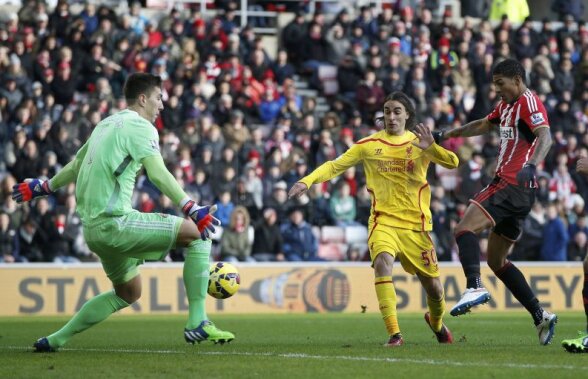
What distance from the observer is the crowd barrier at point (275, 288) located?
2033cm

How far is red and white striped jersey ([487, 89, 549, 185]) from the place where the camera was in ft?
36.4

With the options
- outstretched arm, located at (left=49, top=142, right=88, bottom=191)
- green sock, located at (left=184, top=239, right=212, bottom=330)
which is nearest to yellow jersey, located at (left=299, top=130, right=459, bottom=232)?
green sock, located at (left=184, top=239, right=212, bottom=330)

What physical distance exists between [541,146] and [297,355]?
9.05 feet

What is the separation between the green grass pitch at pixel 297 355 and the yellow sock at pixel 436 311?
7.7 inches

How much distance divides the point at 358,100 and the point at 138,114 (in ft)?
49.6

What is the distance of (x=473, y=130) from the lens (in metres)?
12.0

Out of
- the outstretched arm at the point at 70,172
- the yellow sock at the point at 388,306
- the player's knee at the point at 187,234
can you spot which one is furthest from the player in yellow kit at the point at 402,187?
the outstretched arm at the point at 70,172

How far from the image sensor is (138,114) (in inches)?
408

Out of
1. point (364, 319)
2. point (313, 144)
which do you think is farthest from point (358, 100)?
point (364, 319)

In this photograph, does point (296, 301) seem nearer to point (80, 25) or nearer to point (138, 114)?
point (80, 25)

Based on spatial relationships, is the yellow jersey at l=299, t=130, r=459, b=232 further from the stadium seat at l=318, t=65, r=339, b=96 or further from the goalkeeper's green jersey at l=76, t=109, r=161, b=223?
A: the stadium seat at l=318, t=65, r=339, b=96

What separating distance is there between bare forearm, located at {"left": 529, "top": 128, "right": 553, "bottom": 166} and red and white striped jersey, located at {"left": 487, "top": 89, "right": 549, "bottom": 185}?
0.13 m

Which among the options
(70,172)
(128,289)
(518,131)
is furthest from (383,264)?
(70,172)

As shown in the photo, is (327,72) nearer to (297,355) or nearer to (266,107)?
(266,107)
